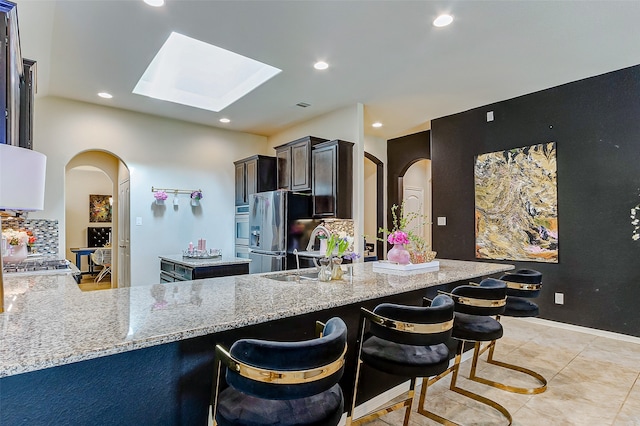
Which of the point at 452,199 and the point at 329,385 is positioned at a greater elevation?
the point at 452,199

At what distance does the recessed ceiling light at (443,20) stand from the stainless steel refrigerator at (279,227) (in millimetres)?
2833

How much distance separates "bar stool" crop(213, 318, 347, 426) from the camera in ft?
3.51

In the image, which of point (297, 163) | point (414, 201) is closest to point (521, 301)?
point (297, 163)

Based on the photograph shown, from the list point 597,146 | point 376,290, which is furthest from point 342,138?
point 376,290

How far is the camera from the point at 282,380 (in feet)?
3.51

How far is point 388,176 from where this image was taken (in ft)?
23.4

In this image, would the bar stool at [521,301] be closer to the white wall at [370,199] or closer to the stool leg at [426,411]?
the stool leg at [426,411]

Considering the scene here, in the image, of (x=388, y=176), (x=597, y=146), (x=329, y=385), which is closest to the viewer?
(x=329, y=385)

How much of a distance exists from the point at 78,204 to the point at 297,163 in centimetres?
696

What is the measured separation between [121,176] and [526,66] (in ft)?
21.2

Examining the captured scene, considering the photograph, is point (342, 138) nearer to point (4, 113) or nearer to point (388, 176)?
point (388, 176)

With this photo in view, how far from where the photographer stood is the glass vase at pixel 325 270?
2.24 metres

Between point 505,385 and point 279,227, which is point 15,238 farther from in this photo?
point 505,385

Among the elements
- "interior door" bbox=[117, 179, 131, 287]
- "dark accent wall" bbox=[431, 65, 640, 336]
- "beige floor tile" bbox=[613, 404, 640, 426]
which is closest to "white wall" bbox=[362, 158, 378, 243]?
"dark accent wall" bbox=[431, 65, 640, 336]
